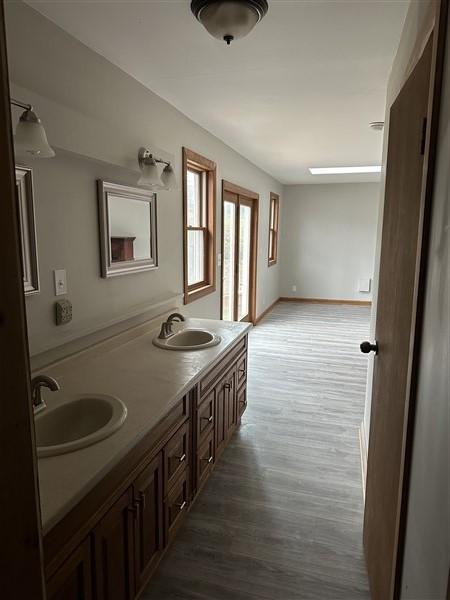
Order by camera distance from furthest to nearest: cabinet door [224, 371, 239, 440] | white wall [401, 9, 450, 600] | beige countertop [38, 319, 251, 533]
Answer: cabinet door [224, 371, 239, 440], beige countertop [38, 319, 251, 533], white wall [401, 9, 450, 600]

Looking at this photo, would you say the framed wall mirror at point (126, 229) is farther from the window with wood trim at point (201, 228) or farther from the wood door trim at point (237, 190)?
the wood door trim at point (237, 190)

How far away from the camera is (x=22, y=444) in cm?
52

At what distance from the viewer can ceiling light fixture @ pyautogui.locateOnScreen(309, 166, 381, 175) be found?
587 cm

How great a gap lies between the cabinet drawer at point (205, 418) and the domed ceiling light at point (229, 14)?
5.63 ft

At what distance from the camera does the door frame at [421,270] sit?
0.92 metres

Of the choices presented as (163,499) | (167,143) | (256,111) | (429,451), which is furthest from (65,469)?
(256,111)

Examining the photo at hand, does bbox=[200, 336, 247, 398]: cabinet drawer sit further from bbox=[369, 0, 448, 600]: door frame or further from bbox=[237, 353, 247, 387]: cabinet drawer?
bbox=[369, 0, 448, 600]: door frame

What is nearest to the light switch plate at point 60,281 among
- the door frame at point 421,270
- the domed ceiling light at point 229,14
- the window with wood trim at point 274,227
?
the domed ceiling light at point 229,14

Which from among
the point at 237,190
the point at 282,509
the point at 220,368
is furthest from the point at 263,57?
the point at 237,190

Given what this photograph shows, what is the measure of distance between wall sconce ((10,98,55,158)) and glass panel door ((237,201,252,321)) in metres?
4.03

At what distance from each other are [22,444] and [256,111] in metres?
3.04

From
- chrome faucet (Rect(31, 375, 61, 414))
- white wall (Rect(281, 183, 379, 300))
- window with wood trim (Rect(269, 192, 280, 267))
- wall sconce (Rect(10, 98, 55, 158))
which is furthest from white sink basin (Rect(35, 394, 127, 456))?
white wall (Rect(281, 183, 379, 300))

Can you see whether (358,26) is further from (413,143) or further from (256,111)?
(256,111)

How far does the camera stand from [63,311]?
6.06 feet
